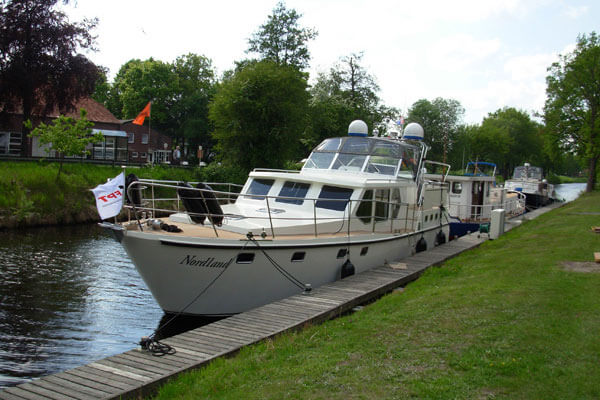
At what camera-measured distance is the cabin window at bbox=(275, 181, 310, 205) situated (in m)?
13.3

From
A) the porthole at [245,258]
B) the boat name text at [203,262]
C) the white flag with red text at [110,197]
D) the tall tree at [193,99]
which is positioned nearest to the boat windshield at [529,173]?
the tall tree at [193,99]

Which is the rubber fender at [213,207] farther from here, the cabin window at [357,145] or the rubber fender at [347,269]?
the cabin window at [357,145]

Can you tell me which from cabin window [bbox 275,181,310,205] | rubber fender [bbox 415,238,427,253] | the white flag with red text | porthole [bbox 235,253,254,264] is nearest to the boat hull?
porthole [bbox 235,253,254,264]

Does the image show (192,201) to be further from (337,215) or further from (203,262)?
(337,215)

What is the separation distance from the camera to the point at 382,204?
45.9 ft

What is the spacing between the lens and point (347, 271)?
1227 centimetres

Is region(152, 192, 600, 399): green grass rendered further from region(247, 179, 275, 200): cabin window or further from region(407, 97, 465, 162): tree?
region(407, 97, 465, 162): tree

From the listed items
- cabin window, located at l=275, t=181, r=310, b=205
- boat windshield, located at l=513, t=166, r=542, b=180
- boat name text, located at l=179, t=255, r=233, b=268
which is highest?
boat windshield, located at l=513, t=166, r=542, b=180

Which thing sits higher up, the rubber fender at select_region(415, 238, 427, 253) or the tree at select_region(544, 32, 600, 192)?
the tree at select_region(544, 32, 600, 192)

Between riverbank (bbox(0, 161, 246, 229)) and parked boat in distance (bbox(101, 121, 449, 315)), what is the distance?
13644 millimetres

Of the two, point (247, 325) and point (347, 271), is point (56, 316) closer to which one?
point (247, 325)

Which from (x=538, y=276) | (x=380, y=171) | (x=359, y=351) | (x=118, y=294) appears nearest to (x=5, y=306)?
(x=118, y=294)

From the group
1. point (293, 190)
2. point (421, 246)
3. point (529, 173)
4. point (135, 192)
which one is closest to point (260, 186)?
point (293, 190)

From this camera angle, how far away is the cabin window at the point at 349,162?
49.6 feet
